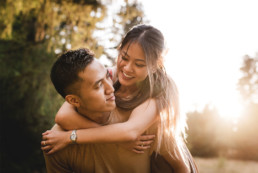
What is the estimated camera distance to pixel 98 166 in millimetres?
2135

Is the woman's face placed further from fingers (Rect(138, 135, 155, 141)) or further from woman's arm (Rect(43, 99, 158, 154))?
fingers (Rect(138, 135, 155, 141))

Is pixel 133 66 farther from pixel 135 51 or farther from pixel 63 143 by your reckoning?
pixel 63 143

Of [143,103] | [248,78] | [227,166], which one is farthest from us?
[248,78]

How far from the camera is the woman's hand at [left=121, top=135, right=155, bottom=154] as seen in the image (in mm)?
2191

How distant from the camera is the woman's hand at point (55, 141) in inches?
82.1

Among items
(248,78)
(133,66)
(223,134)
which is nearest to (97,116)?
(133,66)

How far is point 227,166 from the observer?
1114 cm

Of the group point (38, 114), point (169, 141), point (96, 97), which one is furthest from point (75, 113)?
point (38, 114)

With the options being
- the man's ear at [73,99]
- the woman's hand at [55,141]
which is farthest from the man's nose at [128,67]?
the woman's hand at [55,141]

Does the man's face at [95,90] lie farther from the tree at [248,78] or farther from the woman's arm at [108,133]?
the tree at [248,78]

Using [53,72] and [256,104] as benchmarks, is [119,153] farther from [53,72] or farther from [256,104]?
[256,104]

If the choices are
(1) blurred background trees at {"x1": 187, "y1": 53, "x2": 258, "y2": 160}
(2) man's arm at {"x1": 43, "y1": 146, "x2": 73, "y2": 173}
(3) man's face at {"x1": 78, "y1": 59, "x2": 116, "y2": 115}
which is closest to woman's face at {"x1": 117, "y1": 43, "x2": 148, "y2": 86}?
(3) man's face at {"x1": 78, "y1": 59, "x2": 116, "y2": 115}

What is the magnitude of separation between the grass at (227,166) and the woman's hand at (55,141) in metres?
9.94

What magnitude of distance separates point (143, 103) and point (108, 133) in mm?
485
